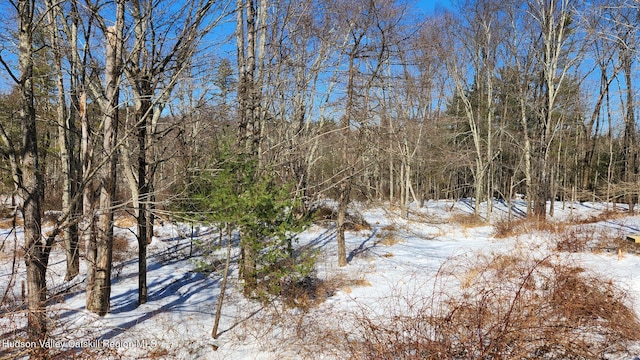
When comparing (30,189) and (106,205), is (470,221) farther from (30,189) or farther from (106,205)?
(30,189)

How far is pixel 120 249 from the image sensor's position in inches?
418

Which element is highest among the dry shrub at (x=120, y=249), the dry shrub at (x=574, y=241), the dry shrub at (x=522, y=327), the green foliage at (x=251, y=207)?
the green foliage at (x=251, y=207)

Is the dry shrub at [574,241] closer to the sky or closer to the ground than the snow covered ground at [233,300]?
closer to the sky

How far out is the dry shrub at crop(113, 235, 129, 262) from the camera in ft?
32.2

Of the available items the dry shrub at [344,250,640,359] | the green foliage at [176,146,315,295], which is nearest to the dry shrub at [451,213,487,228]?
the dry shrub at [344,250,640,359]

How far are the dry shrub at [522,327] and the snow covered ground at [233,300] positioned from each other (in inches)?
20.6

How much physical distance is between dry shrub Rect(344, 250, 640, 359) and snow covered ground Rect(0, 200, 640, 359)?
0.52m

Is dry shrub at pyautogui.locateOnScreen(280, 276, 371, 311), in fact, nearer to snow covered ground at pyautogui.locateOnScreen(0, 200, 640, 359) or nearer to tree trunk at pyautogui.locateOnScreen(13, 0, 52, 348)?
snow covered ground at pyautogui.locateOnScreen(0, 200, 640, 359)

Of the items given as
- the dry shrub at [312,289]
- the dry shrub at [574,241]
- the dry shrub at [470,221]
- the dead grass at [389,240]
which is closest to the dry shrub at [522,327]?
the dry shrub at [312,289]

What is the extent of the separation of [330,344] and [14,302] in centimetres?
494

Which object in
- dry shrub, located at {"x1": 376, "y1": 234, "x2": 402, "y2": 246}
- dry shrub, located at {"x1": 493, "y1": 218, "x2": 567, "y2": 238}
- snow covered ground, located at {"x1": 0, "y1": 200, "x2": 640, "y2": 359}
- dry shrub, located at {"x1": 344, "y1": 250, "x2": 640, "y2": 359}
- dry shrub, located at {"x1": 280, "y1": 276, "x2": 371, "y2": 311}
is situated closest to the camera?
dry shrub, located at {"x1": 344, "y1": 250, "x2": 640, "y2": 359}

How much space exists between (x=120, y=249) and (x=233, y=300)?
19.2 feet

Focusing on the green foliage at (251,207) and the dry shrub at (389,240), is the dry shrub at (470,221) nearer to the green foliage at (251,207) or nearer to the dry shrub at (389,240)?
the dry shrub at (389,240)

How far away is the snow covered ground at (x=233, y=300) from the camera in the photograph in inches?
186
